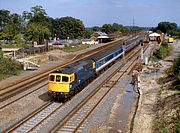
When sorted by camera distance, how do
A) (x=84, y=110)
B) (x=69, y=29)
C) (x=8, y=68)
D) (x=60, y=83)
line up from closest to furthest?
(x=84, y=110), (x=60, y=83), (x=8, y=68), (x=69, y=29)

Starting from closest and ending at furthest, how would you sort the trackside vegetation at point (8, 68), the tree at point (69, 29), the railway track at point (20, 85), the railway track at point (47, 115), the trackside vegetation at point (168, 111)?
the trackside vegetation at point (168, 111) < the railway track at point (47, 115) < the railway track at point (20, 85) < the trackside vegetation at point (8, 68) < the tree at point (69, 29)

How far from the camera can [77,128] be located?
18531 mm

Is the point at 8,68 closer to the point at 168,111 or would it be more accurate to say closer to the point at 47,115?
the point at 47,115

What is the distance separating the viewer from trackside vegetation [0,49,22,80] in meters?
37.6

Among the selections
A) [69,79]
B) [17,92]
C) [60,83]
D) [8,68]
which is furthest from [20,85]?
[69,79]

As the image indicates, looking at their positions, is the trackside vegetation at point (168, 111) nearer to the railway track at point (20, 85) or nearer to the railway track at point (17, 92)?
the railway track at point (17, 92)

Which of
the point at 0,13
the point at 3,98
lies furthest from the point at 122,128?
the point at 0,13

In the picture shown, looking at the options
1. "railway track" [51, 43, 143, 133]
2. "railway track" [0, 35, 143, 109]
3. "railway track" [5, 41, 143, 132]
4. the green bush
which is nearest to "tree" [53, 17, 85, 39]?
the green bush

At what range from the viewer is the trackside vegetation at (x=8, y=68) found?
123ft

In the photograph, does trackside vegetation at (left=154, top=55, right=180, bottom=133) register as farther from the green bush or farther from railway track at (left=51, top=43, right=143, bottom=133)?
the green bush

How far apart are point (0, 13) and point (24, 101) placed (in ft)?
363

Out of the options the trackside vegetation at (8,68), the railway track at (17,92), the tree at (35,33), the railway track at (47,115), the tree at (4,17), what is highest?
the tree at (4,17)

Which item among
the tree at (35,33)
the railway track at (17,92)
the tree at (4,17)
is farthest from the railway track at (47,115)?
the tree at (4,17)

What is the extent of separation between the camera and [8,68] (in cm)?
3888
